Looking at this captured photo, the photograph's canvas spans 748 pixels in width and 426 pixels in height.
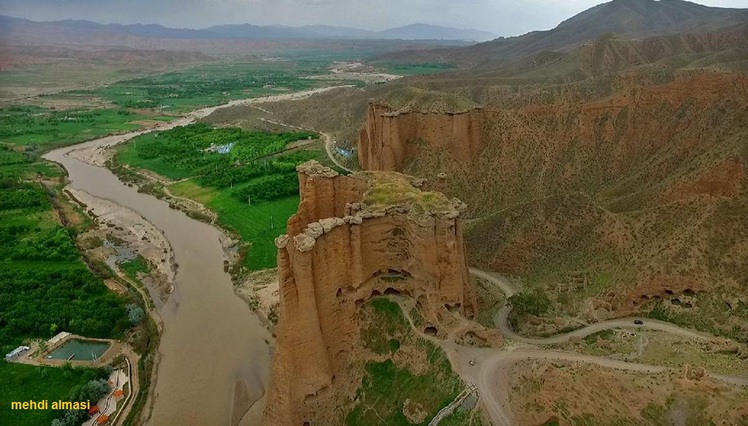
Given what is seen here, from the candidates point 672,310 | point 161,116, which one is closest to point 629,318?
point 672,310

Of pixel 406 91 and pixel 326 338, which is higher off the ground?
pixel 406 91

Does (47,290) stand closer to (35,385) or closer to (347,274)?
(35,385)

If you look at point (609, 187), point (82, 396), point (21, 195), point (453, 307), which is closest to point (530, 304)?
point (453, 307)

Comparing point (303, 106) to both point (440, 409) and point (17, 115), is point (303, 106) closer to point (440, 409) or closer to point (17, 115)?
point (17, 115)

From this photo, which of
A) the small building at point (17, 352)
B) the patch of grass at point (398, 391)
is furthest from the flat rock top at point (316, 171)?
the small building at point (17, 352)

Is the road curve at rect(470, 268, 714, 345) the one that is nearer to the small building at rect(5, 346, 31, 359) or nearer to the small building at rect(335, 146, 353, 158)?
the small building at rect(5, 346, 31, 359)

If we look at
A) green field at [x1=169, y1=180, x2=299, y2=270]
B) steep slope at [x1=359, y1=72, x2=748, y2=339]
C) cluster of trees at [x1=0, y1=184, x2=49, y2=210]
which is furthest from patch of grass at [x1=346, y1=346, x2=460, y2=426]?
cluster of trees at [x1=0, y1=184, x2=49, y2=210]
